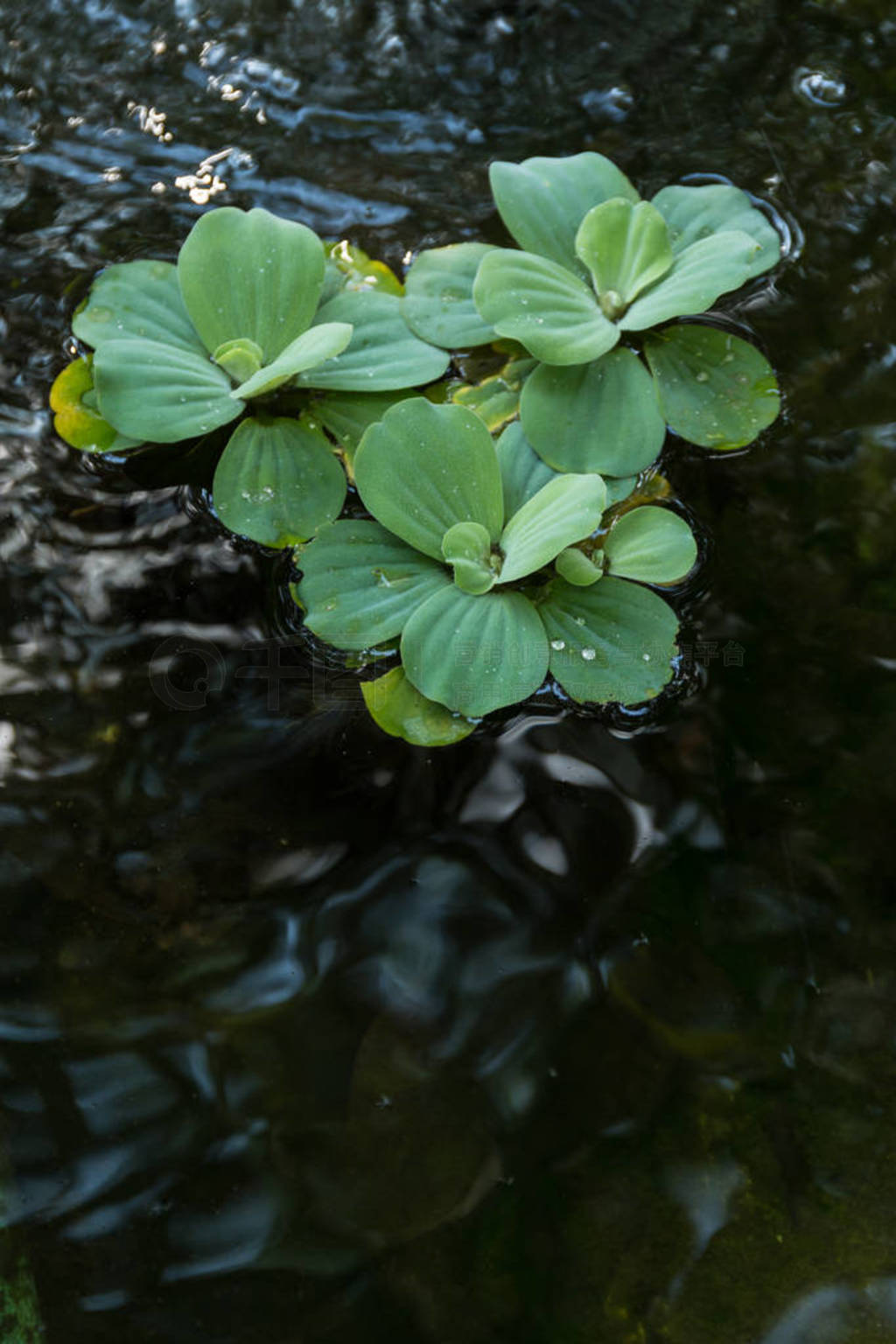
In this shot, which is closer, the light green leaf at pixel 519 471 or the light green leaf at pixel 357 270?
the light green leaf at pixel 519 471

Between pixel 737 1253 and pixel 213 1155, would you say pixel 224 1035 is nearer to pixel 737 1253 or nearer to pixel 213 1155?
pixel 213 1155

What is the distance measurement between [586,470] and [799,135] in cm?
96

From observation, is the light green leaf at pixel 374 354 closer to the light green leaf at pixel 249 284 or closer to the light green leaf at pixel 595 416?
the light green leaf at pixel 249 284

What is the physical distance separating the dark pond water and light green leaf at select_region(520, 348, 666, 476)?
122mm

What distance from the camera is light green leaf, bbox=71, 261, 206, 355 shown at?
1646mm

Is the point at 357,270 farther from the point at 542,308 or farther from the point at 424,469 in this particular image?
the point at 424,469

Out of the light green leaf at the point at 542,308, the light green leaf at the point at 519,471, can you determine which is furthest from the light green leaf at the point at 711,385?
the light green leaf at the point at 519,471

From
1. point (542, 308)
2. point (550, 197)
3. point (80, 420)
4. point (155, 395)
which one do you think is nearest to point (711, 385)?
point (542, 308)

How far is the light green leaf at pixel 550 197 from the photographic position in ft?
5.66

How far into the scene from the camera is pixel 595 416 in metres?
1.61

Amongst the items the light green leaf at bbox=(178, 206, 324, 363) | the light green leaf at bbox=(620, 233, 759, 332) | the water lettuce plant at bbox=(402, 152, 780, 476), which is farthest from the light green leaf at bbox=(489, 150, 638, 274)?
the light green leaf at bbox=(178, 206, 324, 363)

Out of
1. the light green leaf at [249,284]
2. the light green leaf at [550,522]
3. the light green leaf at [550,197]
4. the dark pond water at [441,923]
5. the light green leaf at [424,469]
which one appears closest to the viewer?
the dark pond water at [441,923]

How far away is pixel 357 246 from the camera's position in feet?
6.25

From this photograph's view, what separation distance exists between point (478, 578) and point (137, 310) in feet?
2.27
